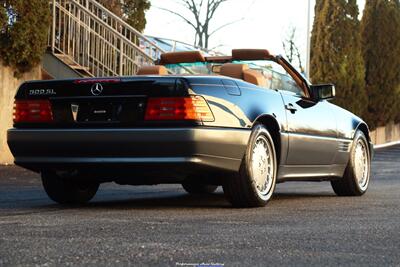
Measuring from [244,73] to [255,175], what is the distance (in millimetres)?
1092

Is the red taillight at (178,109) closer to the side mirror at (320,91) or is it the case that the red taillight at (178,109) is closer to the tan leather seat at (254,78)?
the tan leather seat at (254,78)

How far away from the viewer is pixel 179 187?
10766 millimetres

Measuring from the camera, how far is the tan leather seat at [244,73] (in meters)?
7.53

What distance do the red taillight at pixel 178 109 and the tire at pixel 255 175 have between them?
60cm

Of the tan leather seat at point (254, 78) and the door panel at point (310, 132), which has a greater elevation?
the tan leather seat at point (254, 78)

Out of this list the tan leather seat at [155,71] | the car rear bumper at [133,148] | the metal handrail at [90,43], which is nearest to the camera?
the car rear bumper at [133,148]

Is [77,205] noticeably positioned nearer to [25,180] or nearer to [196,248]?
[196,248]

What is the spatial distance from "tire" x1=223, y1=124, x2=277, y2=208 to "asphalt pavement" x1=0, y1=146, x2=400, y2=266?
0.48ft

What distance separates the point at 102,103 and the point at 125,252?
8.37ft

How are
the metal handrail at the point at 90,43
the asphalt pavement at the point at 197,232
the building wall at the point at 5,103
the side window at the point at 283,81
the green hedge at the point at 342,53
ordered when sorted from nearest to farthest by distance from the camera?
the asphalt pavement at the point at 197,232, the side window at the point at 283,81, the building wall at the point at 5,103, the metal handrail at the point at 90,43, the green hedge at the point at 342,53

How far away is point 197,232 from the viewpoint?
5180 mm


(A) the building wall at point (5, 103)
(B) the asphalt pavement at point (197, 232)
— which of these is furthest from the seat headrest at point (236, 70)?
(A) the building wall at point (5, 103)

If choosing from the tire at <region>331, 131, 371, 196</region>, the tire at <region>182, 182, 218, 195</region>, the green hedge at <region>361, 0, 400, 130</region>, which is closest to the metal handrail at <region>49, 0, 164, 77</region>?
the tire at <region>182, 182, 218, 195</region>

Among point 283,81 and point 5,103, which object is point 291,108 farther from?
point 5,103
